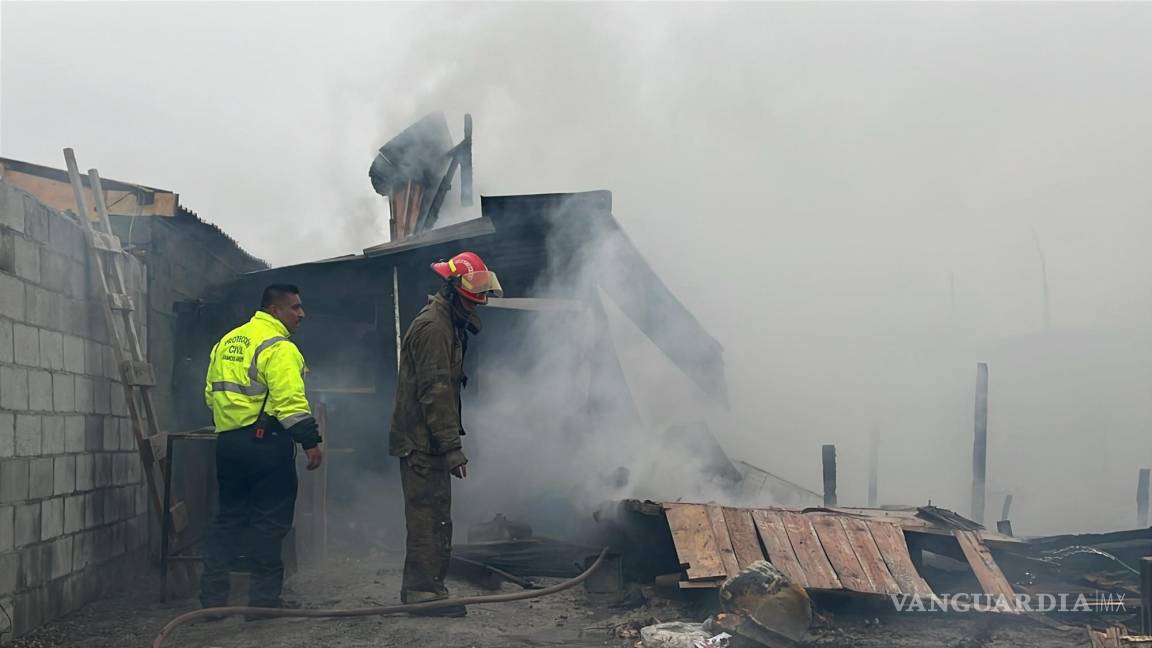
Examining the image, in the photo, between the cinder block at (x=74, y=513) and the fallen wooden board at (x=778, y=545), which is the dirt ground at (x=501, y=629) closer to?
the fallen wooden board at (x=778, y=545)

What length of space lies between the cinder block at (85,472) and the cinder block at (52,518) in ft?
0.87

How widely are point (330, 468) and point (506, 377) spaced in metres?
1.80

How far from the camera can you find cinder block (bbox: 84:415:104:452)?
17.4 ft

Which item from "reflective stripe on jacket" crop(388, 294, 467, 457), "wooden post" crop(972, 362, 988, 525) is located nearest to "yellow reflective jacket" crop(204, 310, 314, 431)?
"reflective stripe on jacket" crop(388, 294, 467, 457)

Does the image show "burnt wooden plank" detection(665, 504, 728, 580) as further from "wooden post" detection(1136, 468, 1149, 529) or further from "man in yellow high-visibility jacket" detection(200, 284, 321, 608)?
"wooden post" detection(1136, 468, 1149, 529)

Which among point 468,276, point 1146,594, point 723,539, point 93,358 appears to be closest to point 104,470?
point 93,358

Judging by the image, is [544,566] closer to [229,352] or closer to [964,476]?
[229,352]

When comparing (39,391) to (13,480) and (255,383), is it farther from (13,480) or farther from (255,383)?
(255,383)

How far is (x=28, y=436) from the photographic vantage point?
4.50 m

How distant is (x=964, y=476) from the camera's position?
1939 cm

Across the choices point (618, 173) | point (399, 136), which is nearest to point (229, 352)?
point (618, 173)

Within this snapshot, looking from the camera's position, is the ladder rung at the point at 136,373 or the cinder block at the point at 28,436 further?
the ladder rung at the point at 136,373

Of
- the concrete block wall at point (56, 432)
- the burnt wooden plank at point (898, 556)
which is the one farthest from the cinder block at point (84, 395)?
the burnt wooden plank at point (898, 556)

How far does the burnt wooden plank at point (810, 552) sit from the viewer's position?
4.61 meters
